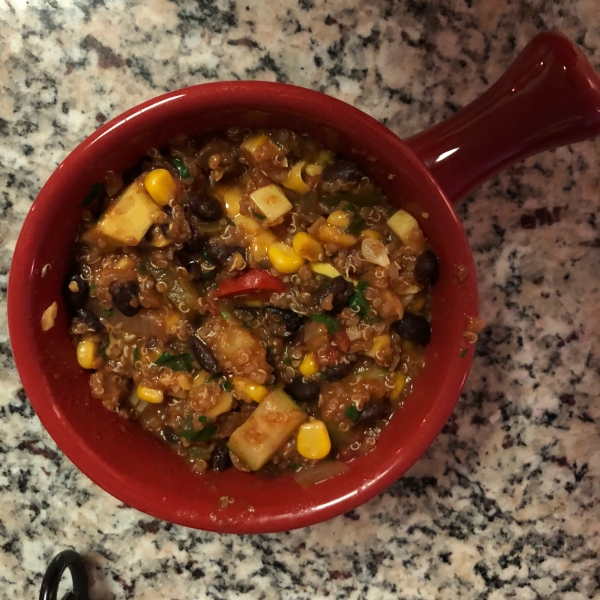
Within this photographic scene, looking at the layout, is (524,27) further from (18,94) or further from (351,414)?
(18,94)

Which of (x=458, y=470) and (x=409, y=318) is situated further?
(x=458, y=470)

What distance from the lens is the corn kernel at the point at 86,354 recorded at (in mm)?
1611

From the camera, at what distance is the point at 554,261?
1.87 metres

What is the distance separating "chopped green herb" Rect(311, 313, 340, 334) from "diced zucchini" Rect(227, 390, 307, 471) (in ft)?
0.71

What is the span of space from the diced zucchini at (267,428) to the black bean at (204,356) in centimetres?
17

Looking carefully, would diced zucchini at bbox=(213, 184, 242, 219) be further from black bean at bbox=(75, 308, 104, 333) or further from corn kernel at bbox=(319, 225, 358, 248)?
black bean at bbox=(75, 308, 104, 333)

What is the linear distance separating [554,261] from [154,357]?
1.24 metres

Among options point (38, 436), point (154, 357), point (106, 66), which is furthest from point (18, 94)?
point (38, 436)

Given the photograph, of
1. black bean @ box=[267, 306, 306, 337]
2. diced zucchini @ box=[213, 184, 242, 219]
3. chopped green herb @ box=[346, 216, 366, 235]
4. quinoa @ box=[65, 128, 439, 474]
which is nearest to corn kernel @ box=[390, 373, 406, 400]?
quinoa @ box=[65, 128, 439, 474]

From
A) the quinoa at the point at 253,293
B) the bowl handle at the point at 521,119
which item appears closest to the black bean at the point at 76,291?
the quinoa at the point at 253,293

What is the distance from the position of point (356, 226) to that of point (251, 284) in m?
0.32

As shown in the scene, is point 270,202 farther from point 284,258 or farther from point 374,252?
point 374,252

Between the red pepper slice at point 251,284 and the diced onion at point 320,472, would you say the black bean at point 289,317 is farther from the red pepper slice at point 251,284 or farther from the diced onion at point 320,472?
the diced onion at point 320,472

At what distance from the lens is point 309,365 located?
5.28 ft
